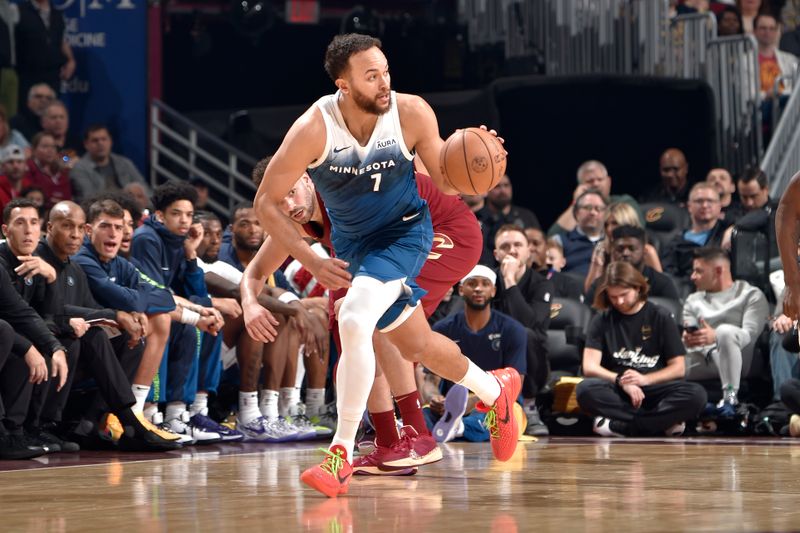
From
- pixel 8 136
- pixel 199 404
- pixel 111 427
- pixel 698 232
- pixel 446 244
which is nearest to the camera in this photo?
pixel 446 244

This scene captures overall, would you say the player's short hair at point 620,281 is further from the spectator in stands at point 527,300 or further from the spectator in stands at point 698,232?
the spectator in stands at point 698,232

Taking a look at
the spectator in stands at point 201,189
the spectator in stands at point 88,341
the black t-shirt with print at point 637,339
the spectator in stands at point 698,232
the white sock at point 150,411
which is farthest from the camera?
the spectator in stands at point 201,189

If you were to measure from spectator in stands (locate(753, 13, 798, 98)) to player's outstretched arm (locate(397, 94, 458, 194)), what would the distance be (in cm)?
784

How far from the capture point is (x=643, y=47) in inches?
479

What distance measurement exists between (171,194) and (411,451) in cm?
302

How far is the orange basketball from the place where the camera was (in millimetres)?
4848

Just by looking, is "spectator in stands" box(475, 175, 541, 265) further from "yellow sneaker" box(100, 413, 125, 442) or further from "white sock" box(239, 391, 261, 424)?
"yellow sneaker" box(100, 413, 125, 442)

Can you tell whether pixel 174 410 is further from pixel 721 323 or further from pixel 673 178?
pixel 673 178

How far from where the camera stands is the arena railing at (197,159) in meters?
12.0

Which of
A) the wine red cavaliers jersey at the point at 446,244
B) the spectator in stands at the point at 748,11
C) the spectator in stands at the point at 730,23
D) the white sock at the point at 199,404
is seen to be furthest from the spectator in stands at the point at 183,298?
the spectator in stands at the point at 748,11

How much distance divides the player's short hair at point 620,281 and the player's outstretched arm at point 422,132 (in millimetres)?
3558

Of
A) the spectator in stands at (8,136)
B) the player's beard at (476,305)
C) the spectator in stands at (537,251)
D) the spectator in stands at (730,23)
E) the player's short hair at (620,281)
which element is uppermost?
the spectator in stands at (730,23)

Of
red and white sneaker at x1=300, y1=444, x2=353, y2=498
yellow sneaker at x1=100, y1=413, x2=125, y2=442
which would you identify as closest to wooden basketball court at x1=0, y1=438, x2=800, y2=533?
red and white sneaker at x1=300, y1=444, x2=353, y2=498

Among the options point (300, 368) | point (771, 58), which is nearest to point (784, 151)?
point (771, 58)
